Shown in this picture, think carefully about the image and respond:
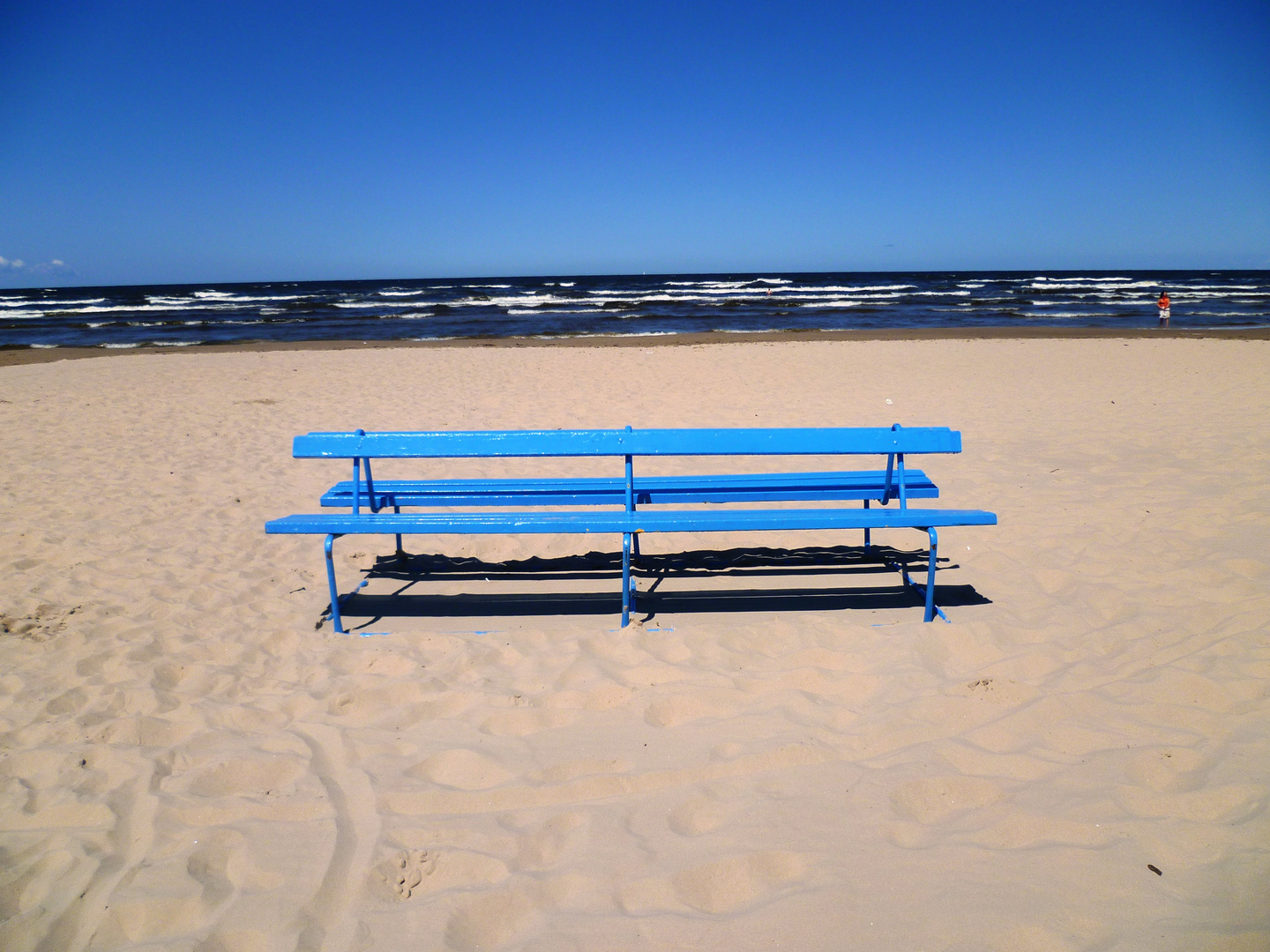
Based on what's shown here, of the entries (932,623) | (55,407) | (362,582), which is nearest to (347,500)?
(362,582)

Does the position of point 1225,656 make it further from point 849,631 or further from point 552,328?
point 552,328

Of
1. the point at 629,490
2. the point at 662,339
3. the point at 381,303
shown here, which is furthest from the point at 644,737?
the point at 381,303

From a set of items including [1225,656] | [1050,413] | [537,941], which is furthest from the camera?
[1050,413]

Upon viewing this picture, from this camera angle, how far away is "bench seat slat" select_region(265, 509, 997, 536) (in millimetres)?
3451

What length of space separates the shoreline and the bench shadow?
13498 mm

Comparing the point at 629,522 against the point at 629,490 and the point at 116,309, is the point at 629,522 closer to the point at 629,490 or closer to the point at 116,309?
the point at 629,490

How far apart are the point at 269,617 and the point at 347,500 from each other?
0.75 m

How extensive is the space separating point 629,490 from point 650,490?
38 centimetres

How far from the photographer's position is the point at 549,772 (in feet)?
8.31

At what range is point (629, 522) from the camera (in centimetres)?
352

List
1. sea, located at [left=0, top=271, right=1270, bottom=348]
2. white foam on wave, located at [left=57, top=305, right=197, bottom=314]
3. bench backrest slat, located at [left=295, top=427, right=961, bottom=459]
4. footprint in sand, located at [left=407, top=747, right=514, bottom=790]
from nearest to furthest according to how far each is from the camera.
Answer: footprint in sand, located at [left=407, top=747, right=514, bottom=790] < bench backrest slat, located at [left=295, top=427, right=961, bottom=459] < sea, located at [left=0, top=271, right=1270, bottom=348] < white foam on wave, located at [left=57, top=305, right=197, bottom=314]

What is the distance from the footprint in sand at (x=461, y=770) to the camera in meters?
2.49

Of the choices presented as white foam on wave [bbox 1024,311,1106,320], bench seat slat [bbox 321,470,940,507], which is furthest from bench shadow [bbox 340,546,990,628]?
white foam on wave [bbox 1024,311,1106,320]

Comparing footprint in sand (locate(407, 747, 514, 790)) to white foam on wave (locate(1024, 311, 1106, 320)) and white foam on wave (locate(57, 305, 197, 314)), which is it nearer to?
white foam on wave (locate(1024, 311, 1106, 320))
